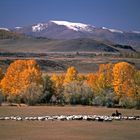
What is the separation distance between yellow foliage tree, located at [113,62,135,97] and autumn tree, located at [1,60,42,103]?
47.4 feet

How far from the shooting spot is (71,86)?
87.9 m

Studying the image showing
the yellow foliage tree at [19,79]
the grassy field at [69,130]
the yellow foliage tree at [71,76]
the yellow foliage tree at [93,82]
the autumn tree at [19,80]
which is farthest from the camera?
the yellow foliage tree at [71,76]

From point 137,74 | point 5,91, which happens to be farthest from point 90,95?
point 5,91

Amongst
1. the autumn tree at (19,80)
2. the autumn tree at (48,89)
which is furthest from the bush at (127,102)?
the autumn tree at (19,80)

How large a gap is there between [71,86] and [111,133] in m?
38.1

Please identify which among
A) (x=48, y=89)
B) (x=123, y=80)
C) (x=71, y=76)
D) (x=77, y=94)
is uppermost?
(x=71, y=76)

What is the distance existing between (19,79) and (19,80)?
0.19m

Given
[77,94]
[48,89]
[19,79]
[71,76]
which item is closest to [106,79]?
[77,94]

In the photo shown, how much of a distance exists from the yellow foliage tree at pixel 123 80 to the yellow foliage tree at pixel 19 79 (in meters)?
14.5

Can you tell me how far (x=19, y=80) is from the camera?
289 feet

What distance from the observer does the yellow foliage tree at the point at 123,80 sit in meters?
83.1

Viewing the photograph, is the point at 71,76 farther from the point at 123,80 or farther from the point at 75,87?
the point at 123,80

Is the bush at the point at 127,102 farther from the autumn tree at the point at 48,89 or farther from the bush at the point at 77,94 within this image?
the autumn tree at the point at 48,89

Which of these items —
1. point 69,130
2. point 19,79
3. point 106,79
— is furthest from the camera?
point 19,79
